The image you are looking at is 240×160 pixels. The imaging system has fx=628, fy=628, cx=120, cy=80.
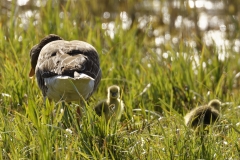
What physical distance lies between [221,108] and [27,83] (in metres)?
2.44

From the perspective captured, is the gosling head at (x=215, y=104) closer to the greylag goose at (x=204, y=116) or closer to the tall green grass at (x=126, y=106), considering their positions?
the tall green grass at (x=126, y=106)

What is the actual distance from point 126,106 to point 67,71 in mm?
1048

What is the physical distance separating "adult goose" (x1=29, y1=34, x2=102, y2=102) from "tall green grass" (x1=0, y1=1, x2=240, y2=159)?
0.60 ft

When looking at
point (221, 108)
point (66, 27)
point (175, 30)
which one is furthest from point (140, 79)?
point (175, 30)

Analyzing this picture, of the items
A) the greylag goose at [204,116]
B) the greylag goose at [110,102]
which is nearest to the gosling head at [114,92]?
the greylag goose at [110,102]

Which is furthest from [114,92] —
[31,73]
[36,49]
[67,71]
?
[36,49]

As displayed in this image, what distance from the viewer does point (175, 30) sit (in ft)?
45.8

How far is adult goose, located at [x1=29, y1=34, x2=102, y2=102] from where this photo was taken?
6926 mm

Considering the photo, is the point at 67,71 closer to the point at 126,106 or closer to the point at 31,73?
the point at 126,106

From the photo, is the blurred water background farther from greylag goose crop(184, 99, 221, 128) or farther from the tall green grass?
greylag goose crop(184, 99, 221, 128)

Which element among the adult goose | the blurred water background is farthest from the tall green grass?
the blurred water background

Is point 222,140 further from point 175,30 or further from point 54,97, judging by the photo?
point 175,30

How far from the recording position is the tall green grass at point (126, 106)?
573cm

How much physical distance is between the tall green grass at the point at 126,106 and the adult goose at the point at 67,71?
18 cm
